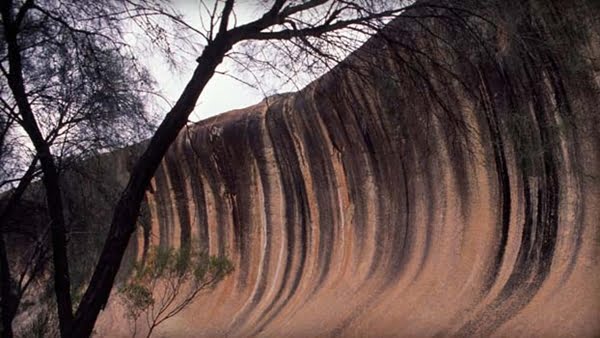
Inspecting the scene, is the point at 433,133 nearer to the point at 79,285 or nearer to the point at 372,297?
the point at 372,297

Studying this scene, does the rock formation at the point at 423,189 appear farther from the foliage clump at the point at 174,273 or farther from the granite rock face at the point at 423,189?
the foliage clump at the point at 174,273

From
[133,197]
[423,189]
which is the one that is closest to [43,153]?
[133,197]

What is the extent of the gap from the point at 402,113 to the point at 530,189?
1.38 metres

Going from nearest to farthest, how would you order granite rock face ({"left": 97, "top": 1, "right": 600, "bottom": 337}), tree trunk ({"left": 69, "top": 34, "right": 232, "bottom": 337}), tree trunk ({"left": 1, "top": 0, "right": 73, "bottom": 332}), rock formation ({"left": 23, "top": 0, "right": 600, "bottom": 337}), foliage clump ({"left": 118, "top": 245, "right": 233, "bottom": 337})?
1. tree trunk ({"left": 69, "top": 34, "right": 232, "bottom": 337})
2. tree trunk ({"left": 1, "top": 0, "right": 73, "bottom": 332})
3. rock formation ({"left": 23, "top": 0, "right": 600, "bottom": 337})
4. granite rock face ({"left": 97, "top": 1, "right": 600, "bottom": 337})
5. foliage clump ({"left": 118, "top": 245, "right": 233, "bottom": 337})

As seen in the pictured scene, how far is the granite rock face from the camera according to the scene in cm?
586

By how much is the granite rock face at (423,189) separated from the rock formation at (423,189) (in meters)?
0.02

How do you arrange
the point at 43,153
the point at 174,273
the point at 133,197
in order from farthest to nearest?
1. the point at 174,273
2. the point at 43,153
3. the point at 133,197

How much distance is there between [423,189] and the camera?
8.06 meters

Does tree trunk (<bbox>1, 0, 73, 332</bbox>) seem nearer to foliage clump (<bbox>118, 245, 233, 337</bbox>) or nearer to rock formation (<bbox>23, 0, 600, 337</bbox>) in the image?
rock formation (<bbox>23, 0, 600, 337</bbox>)

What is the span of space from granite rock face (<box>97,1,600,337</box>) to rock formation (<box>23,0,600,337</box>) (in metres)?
0.02

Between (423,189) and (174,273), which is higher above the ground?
(423,189)

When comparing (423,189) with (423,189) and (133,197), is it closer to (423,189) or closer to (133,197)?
(423,189)

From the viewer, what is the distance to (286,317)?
873 centimetres

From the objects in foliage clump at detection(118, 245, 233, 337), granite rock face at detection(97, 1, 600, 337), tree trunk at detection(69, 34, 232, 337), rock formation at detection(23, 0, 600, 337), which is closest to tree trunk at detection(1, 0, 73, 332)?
tree trunk at detection(69, 34, 232, 337)
